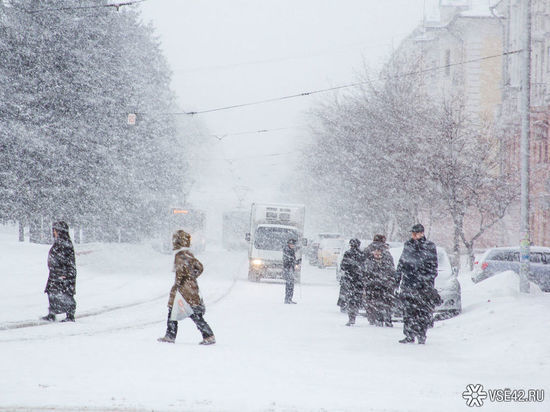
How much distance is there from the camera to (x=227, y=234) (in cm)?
7575

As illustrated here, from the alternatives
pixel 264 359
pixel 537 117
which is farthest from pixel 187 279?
pixel 537 117

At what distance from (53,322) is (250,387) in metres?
7.87

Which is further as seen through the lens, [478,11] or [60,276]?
[478,11]

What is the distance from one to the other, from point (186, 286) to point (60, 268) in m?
4.20

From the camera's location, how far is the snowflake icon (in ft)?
26.6

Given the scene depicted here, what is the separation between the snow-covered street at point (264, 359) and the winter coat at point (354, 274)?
71 cm

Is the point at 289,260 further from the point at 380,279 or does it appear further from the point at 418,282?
the point at 418,282

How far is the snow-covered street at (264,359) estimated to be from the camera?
7.89 m

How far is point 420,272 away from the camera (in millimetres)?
13672

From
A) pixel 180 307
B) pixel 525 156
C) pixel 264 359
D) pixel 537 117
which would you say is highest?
pixel 537 117

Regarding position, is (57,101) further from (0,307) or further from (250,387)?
(250,387)

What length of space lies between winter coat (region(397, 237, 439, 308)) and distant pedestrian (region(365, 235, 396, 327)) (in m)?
3.28

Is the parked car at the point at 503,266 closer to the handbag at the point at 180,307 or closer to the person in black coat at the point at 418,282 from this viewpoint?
the person in black coat at the point at 418,282

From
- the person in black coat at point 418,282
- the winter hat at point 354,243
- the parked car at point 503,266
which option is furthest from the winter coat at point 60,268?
the parked car at point 503,266
